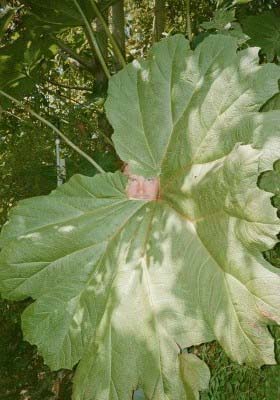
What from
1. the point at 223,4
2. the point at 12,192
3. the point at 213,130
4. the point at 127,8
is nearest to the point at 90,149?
the point at 12,192

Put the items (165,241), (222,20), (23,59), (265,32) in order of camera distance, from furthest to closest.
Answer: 1. (23,59)
2. (265,32)
3. (222,20)
4. (165,241)

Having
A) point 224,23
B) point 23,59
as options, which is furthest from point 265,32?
point 23,59

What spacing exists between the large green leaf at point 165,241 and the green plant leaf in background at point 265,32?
60cm

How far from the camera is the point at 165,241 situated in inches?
58.2

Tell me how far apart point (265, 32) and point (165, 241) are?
1.03m

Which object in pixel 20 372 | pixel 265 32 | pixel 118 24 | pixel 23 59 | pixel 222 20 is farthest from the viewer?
pixel 20 372

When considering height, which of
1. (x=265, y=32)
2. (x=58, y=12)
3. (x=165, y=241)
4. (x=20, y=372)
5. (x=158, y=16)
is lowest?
(x=20, y=372)

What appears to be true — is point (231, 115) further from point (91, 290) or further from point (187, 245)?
point (91, 290)

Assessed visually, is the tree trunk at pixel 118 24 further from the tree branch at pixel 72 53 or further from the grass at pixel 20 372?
the grass at pixel 20 372

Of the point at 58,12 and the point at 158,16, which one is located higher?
the point at 158,16

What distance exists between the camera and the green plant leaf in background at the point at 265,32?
2002 mm

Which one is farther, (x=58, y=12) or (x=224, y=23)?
(x=58, y=12)

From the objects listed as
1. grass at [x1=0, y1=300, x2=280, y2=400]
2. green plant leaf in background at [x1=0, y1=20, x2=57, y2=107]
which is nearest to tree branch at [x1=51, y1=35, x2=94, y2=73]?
green plant leaf in background at [x1=0, y1=20, x2=57, y2=107]

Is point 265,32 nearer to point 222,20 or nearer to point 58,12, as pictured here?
point 222,20
